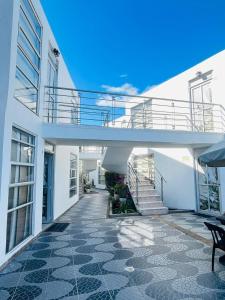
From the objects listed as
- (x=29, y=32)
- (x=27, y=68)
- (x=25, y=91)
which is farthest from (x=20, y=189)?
(x=29, y=32)

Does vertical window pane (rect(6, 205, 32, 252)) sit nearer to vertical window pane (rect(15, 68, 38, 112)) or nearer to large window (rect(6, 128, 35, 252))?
large window (rect(6, 128, 35, 252))

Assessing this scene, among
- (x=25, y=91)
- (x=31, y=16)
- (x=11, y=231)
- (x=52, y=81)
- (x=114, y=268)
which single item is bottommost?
(x=114, y=268)

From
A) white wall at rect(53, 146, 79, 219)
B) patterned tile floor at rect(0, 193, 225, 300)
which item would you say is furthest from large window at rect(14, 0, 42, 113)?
patterned tile floor at rect(0, 193, 225, 300)

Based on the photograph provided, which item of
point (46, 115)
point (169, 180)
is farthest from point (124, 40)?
point (169, 180)

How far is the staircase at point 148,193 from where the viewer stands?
8.76m

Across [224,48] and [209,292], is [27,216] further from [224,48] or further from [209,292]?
[224,48]

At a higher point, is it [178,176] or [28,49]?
[28,49]

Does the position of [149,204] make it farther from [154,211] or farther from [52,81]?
[52,81]

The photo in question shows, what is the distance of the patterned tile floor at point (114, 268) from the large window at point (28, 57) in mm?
3323

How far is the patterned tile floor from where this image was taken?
2998 millimetres

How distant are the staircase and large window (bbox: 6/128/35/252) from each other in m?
4.76

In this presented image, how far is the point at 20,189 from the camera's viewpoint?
187 inches

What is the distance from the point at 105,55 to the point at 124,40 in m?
1.43

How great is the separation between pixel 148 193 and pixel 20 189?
6280mm
